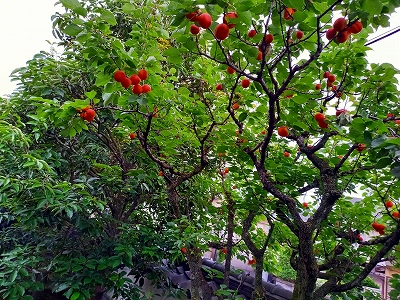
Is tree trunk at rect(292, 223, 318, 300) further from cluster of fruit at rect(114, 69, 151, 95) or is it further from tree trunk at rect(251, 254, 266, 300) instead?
cluster of fruit at rect(114, 69, 151, 95)

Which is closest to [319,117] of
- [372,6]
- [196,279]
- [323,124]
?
[323,124]

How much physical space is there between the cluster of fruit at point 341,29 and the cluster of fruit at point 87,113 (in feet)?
4.11

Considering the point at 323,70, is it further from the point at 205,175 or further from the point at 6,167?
the point at 6,167

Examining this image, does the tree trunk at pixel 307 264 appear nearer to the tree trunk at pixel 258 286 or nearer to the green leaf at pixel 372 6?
the tree trunk at pixel 258 286

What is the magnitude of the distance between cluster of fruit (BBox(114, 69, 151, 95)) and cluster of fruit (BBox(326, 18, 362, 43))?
2.92ft

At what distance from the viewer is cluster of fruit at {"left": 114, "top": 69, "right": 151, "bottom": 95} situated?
4.26 ft

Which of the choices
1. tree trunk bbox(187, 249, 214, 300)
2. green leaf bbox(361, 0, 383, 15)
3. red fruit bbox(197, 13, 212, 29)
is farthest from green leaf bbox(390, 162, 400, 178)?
tree trunk bbox(187, 249, 214, 300)

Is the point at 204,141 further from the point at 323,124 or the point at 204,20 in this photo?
the point at 204,20

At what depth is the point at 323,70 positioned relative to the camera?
1.73 m

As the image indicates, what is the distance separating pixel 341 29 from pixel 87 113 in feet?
4.32

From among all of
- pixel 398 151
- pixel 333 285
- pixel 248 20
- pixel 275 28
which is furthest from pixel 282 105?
pixel 333 285

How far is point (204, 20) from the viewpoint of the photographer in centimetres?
103

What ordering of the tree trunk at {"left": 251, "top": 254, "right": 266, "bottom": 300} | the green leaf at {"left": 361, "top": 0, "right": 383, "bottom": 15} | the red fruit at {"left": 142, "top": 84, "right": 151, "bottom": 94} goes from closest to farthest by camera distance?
1. the green leaf at {"left": 361, "top": 0, "right": 383, "bottom": 15}
2. the red fruit at {"left": 142, "top": 84, "right": 151, "bottom": 94}
3. the tree trunk at {"left": 251, "top": 254, "right": 266, "bottom": 300}

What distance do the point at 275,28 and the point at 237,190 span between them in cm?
204
